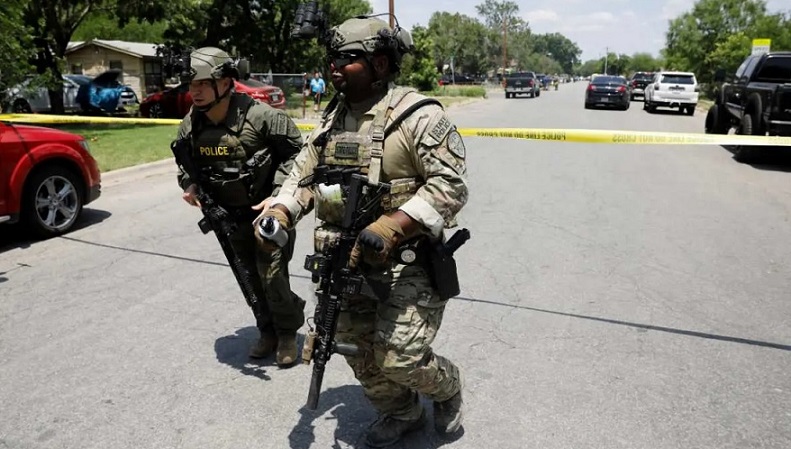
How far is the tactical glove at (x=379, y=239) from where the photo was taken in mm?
2174

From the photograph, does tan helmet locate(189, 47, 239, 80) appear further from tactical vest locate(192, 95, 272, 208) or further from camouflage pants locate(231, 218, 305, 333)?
camouflage pants locate(231, 218, 305, 333)

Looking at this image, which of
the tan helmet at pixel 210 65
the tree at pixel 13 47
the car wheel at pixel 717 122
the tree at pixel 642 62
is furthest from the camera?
the tree at pixel 642 62

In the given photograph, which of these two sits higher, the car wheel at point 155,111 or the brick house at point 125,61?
the brick house at point 125,61

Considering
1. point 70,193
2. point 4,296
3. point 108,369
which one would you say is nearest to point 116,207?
point 70,193

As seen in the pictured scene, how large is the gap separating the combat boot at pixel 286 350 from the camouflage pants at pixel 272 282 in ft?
0.12

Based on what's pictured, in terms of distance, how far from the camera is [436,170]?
91.3 inches

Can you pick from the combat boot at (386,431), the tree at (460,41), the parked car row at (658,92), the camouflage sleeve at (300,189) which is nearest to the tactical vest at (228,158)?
the camouflage sleeve at (300,189)

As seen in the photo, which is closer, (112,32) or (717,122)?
(717,122)

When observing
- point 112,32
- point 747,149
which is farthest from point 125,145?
point 112,32

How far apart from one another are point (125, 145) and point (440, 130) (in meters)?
10.9

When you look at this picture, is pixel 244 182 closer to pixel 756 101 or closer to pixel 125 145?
pixel 125 145

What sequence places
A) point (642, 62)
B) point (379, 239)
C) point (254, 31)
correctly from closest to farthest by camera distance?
point (379, 239), point (254, 31), point (642, 62)

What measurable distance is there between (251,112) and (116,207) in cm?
484

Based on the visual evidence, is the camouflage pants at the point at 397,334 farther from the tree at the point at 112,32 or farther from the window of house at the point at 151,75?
the tree at the point at 112,32
